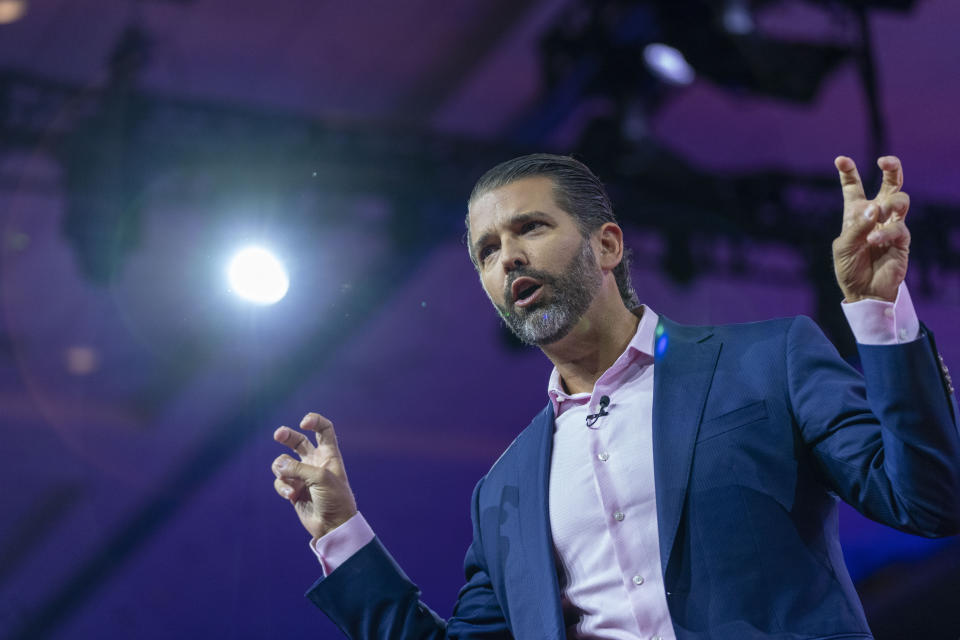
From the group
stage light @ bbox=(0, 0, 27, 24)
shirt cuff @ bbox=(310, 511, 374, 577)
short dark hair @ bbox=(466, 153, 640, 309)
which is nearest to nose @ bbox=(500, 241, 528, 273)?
short dark hair @ bbox=(466, 153, 640, 309)

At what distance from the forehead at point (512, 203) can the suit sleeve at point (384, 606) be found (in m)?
0.80

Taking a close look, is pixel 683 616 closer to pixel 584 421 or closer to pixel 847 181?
pixel 584 421

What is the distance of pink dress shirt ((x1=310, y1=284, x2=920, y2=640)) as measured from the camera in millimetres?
1661

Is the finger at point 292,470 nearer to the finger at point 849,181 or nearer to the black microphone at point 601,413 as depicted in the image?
the black microphone at point 601,413

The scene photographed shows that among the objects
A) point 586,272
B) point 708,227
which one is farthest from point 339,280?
point 586,272

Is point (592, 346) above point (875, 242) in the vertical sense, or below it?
above

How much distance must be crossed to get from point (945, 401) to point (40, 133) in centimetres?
458

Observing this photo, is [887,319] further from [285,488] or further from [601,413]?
[285,488]

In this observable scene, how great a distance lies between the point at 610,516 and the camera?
1.71 meters

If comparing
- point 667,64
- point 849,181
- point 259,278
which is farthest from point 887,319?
point 667,64

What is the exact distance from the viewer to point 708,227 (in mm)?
6371

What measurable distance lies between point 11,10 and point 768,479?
15.1 feet

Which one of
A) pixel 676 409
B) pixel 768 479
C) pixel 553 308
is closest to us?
pixel 768 479

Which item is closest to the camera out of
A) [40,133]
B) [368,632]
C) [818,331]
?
[818,331]
